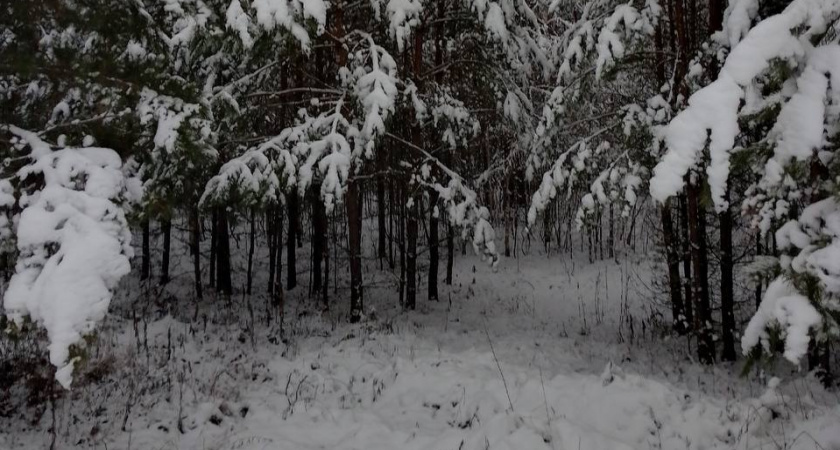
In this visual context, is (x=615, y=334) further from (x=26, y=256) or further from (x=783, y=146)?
(x=26, y=256)

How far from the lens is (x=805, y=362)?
918 cm

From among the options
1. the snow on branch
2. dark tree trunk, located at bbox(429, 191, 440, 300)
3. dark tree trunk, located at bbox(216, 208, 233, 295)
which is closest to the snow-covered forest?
the snow on branch

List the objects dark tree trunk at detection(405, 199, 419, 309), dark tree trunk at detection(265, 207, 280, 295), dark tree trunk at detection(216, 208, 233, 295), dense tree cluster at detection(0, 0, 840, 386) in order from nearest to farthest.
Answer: dense tree cluster at detection(0, 0, 840, 386) < dark tree trunk at detection(405, 199, 419, 309) < dark tree trunk at detection(216, 208, 233, 295) < dark tree trunk at detection(265, 207, 280, 295)

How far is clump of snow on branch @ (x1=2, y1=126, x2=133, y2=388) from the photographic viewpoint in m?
3.22

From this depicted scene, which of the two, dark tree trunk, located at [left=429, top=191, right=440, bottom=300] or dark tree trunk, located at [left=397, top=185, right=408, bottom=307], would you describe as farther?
dark tree trunk, located at [left=397, top=185, right=408, bottom=307]

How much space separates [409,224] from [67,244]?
904 centimetres

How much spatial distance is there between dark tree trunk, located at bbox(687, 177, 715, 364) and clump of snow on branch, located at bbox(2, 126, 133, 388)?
7730mm

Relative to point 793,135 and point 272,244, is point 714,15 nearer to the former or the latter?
point 793,135

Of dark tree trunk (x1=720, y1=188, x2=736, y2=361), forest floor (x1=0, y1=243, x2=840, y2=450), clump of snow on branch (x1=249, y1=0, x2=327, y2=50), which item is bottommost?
forest floor (x1=0, y1=243, x2=840, y2=450)

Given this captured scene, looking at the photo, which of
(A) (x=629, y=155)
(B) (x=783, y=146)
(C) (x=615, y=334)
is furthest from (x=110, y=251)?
(C) (x=615, y=334)

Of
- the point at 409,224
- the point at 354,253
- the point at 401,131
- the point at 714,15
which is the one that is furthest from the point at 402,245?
the point at 714,15

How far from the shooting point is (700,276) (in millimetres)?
8586

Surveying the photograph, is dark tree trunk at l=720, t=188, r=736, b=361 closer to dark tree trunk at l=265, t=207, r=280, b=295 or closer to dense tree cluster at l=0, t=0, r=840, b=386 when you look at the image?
dense tree cluster at l=0, t=0, r=840, b=386

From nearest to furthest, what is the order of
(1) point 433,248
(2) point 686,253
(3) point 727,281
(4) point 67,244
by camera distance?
(4) point 67,244 → (3) point 727,281 → (2) point 686,253 → (1) point 433,248
